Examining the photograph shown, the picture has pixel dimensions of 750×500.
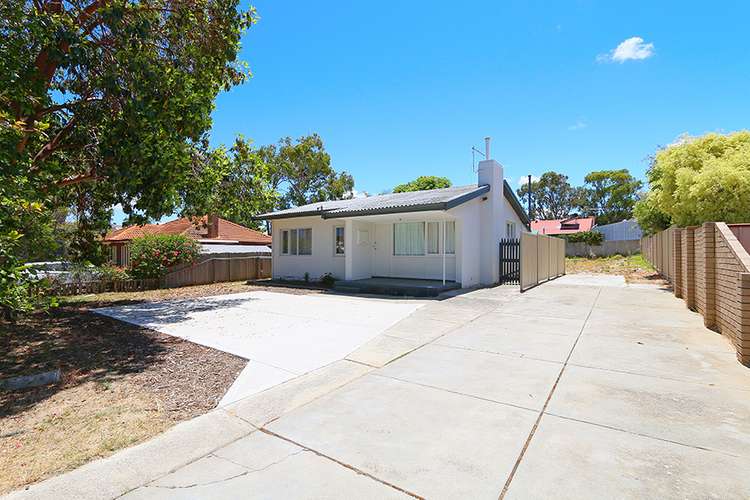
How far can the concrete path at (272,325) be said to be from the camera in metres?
5.42

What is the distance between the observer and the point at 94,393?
4492mm

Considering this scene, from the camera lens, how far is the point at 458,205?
500 inches

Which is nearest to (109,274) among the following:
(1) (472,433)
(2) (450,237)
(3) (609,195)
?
(2) (450,237)

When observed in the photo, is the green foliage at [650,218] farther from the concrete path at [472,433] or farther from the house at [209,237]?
the house at [209,237]

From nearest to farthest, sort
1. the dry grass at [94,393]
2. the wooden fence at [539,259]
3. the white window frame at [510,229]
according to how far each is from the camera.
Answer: the dry grass at [94,393], the wooden fence at [539,259], the white window frame at [510,229]

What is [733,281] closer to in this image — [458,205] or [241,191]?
[458,205]

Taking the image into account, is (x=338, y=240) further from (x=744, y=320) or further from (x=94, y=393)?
(x=744, y=320)

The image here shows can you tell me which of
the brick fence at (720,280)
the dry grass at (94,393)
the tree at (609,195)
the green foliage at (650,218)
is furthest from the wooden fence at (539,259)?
the tree at (609,195)

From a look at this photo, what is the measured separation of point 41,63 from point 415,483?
1000 centimetres

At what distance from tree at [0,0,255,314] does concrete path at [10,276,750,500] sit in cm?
425

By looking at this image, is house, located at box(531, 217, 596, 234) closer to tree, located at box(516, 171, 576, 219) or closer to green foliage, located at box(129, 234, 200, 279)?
tree, located at box(516, 171, 576, 219)

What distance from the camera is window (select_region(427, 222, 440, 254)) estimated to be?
14359mm

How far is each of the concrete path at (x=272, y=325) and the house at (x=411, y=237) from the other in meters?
3.16

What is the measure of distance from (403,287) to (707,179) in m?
10.3
